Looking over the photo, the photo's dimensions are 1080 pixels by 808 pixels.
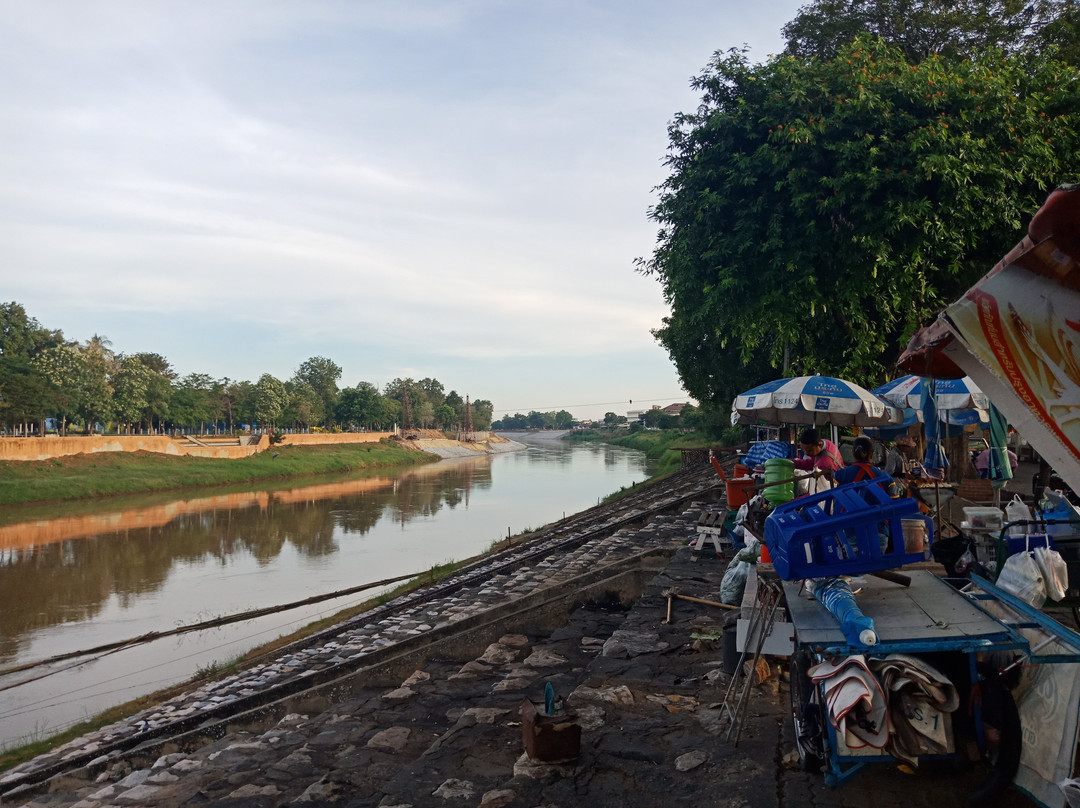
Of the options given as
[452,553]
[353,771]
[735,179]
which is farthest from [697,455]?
[353,771]

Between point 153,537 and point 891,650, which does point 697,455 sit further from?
point 891,650

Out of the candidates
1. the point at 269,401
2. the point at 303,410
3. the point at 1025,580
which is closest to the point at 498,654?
the point at 1025,580

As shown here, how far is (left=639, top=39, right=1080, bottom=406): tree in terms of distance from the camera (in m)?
11.4

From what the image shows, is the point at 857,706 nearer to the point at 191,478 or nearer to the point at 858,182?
the point at 858,182

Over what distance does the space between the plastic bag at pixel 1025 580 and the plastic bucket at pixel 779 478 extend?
1837 millimetres

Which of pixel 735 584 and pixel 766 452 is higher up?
pixel 766 452

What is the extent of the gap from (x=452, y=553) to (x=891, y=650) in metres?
18.8

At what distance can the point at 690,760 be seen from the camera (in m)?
3.84

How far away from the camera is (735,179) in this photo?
11.9 meters

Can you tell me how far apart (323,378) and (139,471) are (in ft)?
173

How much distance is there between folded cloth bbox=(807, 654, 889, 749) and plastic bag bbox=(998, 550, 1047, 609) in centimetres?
151

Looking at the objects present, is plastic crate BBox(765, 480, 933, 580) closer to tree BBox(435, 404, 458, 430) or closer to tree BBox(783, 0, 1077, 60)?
tree BBox(783, 0, 1077, 60)

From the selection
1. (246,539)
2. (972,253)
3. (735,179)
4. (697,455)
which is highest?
(735,179)

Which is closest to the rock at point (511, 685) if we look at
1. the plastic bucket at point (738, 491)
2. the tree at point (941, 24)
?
the plastic bucket at point (738, 491)
